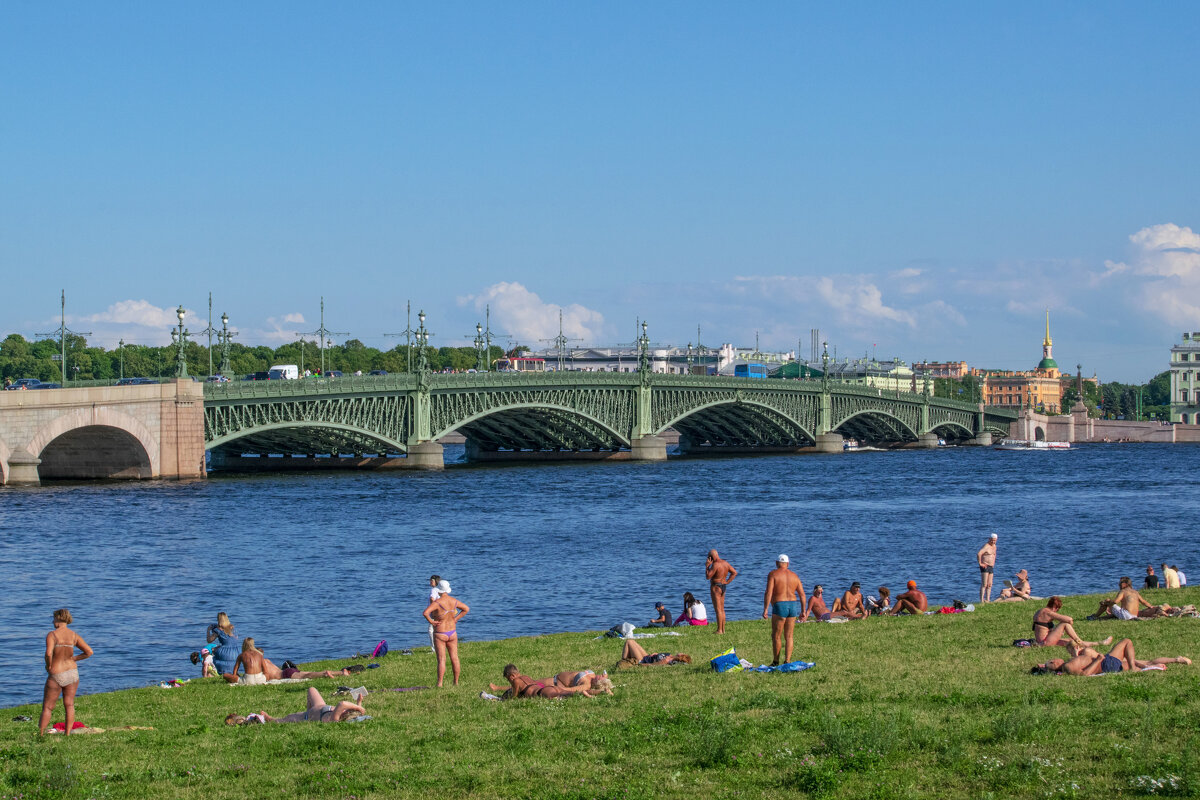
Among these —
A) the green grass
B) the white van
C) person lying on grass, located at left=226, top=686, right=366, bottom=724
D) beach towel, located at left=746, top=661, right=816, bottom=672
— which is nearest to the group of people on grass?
person lying on grass, located at left=226, top=686, right=366, bottom=724

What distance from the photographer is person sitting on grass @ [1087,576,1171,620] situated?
2310cm

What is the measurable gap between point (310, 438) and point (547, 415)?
790 inches

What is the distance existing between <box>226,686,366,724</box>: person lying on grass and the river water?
8.48 metres

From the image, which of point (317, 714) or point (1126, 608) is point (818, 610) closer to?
point (1126, 608)

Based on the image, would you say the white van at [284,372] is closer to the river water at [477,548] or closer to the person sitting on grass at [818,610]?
the river water at [477,548]

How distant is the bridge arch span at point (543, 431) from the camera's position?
99.9 metres

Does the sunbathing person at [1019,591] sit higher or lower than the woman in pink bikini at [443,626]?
lower

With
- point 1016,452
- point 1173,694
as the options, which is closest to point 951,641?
point 1173,694

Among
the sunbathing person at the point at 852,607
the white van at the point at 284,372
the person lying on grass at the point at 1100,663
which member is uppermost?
the white van at the point at 284,372

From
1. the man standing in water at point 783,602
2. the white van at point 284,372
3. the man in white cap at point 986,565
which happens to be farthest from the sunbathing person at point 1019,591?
the white van at point 284,372

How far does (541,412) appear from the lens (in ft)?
326

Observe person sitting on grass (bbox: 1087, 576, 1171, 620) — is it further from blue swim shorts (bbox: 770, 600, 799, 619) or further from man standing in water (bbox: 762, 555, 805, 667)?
blue swim shorts (bbox: 770, 600, 799, 619)

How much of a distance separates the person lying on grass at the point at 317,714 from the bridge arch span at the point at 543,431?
77.2 m

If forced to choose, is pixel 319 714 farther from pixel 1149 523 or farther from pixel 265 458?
pixel 265 458
